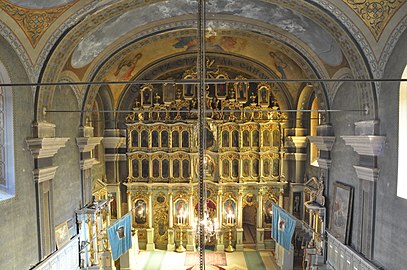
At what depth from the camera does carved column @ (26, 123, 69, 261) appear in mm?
8414

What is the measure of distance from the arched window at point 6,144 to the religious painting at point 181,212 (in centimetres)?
913

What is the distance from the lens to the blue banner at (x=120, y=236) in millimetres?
11648

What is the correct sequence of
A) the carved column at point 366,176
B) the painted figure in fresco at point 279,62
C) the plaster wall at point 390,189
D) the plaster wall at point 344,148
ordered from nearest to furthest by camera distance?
1. the plaster wall at point 390,189
2. the carved column at point 366,176
3. the plaster wall at point 344,148
4. the painted figure in fresco at point 279,62

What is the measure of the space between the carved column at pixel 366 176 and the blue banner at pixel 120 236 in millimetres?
7511

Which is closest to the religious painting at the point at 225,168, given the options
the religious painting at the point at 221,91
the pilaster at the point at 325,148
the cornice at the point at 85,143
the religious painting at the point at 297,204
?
the religious painting at the point at 221,91

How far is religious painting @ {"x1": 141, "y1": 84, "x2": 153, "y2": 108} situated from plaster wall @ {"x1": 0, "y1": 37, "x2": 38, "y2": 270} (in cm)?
731

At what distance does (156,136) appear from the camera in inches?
623

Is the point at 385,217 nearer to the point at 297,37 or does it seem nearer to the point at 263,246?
the point at 297,37

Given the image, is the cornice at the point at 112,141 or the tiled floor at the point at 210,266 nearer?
the tiled floor at the point at 210,266

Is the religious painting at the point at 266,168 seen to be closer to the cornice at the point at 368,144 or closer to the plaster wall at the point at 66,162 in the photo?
the cornice at the point at 368,144

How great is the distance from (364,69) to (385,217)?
Result: 3410 millimetres

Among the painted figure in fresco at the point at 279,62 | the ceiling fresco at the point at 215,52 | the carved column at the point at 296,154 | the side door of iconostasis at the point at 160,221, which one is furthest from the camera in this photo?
the side door of iconostasis at the point at 160,221

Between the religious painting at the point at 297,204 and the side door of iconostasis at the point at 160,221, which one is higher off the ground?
the religious painting at the point at 297,204

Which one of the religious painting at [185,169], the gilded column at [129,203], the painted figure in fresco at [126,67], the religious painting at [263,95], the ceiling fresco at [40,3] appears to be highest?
the ceiling fresco at [40,3]
